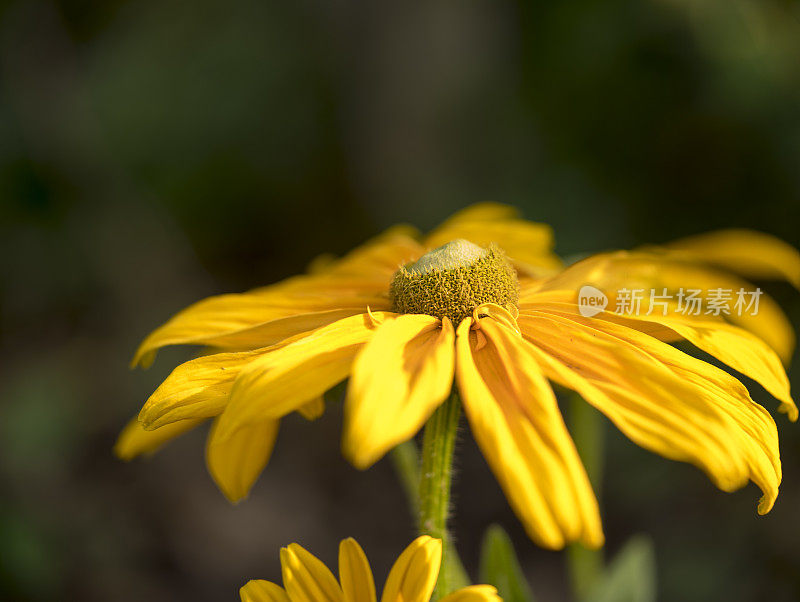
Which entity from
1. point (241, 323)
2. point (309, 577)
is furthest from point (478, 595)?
point (241, 323)

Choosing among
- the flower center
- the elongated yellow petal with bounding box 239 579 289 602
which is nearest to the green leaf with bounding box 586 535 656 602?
the flower center

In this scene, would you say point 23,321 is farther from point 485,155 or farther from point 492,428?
point 492,428

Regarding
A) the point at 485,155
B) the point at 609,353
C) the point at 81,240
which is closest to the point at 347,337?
the point at 609,353

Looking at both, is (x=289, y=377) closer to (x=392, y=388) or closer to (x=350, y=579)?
(x=392, y=388)

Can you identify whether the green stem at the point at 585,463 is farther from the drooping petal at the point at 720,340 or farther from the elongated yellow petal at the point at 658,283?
the drooping petal at the point at 720,340

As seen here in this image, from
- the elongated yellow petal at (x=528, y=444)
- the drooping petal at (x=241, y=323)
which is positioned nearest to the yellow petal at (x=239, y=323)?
the drooping petal at (x=241, y=323)
